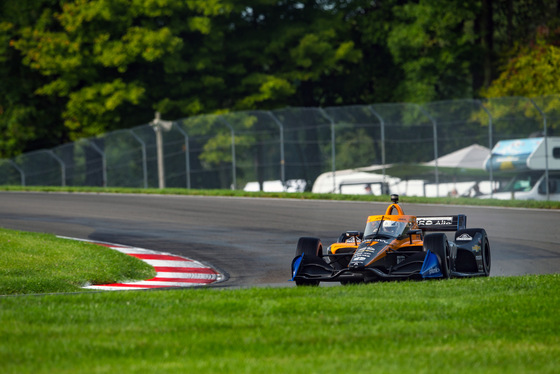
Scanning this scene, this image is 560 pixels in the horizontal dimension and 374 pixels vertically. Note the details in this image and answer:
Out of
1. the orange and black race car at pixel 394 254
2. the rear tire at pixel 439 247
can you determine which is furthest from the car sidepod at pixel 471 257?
the rear tire at pixel 439 247

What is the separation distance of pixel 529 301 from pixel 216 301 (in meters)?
3.22

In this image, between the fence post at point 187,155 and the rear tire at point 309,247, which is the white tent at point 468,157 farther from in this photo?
the rear tire at point 309,247

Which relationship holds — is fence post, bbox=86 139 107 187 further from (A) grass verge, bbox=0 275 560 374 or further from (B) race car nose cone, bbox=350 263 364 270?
(A) grass verge, bbox=0 275 560 374

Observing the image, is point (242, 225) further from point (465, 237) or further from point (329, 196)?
point (465, 237)

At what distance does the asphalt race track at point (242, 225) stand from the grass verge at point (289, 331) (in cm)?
313

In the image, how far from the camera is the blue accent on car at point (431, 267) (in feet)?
39.2

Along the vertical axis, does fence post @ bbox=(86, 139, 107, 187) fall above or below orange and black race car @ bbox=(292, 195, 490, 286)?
above

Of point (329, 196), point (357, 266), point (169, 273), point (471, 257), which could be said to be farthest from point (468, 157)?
point (357, 266)

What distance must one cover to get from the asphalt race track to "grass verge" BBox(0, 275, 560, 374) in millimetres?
3126

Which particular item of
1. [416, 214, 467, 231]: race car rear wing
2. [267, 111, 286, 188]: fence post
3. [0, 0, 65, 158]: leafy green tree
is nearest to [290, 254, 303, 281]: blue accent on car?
[416, 214, 467, 231]: race car rear wing

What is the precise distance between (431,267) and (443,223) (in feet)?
7.01

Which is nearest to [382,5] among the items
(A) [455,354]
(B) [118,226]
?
(B) [118,226]

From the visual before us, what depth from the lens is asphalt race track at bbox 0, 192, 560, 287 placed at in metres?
15.2

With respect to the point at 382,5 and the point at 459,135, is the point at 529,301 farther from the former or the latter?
the point at 382,5
